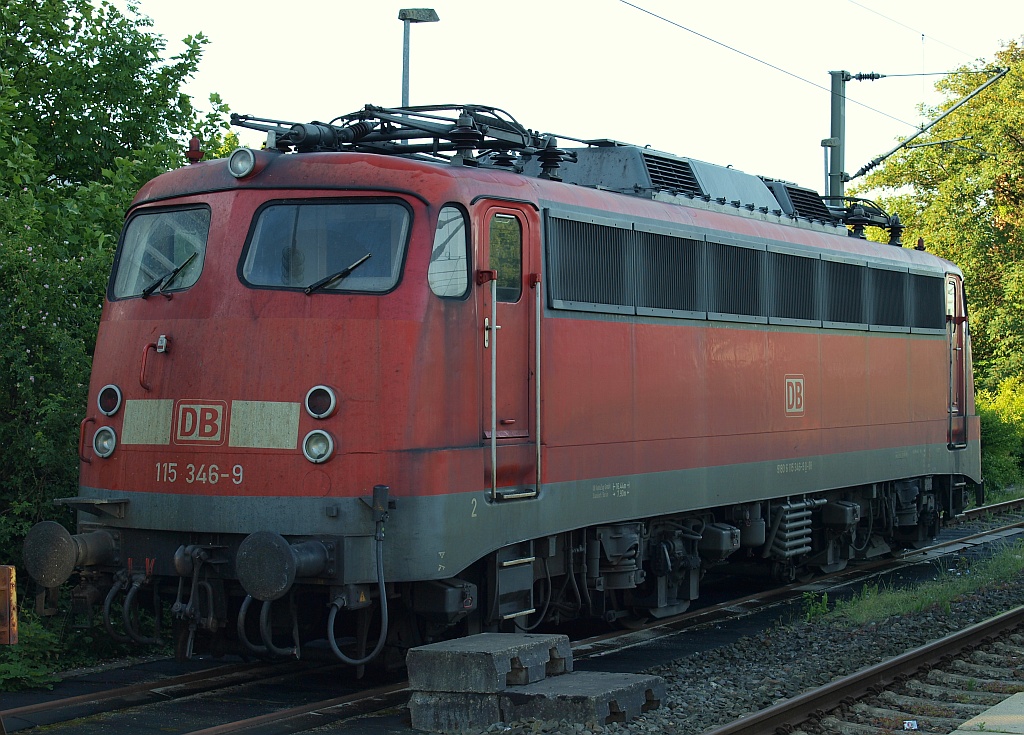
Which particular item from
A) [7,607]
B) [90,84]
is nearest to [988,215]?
[90,84]

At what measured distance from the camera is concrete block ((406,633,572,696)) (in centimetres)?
780

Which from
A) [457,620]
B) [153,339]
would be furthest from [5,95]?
[457,620]

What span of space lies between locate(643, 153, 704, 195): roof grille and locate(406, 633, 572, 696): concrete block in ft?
15.5

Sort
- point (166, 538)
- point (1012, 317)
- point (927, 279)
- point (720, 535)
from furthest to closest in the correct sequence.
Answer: point (1012, 317) < point (927, 279) < point (720, 535) < point (166, 538)

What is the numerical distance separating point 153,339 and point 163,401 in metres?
0.44

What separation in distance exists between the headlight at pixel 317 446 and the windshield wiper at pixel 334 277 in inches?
34.7

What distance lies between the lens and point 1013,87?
3406 cm

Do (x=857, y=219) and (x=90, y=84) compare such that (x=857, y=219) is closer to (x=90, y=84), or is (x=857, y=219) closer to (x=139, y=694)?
(x=90, y=84)

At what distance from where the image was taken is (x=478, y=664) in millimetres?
7809

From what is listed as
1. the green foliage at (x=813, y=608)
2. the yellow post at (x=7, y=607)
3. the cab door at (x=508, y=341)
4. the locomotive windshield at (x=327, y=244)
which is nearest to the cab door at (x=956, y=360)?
the green foliage at (x=813, y=608)

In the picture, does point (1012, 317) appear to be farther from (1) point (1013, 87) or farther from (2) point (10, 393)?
(2) point (10, 393)

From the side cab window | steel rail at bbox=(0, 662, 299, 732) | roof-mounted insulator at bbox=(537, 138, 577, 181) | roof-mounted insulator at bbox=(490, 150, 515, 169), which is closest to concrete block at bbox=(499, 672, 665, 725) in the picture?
steel rail at bbox=(0, 662, 299, 732)

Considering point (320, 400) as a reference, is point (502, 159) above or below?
above

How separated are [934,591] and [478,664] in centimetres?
662
